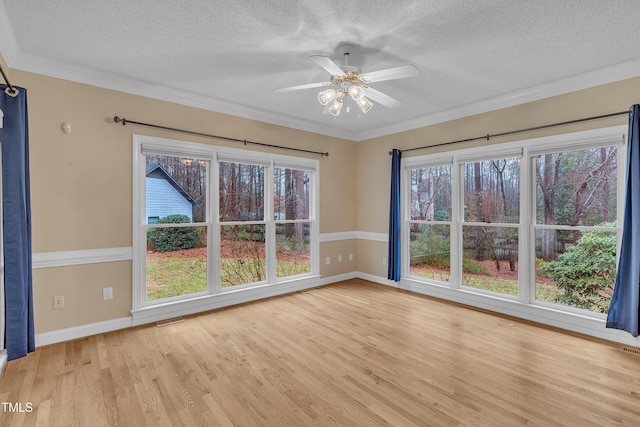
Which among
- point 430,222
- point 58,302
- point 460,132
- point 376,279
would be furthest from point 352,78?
point 376,279

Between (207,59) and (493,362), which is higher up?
(207,59)

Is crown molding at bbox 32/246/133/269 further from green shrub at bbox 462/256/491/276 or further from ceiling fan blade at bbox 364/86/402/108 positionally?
green shrub at bbox 462/256/491/276

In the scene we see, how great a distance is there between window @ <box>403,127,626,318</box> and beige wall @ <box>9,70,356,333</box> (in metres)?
3.74

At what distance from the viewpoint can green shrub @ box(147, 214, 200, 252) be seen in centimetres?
361

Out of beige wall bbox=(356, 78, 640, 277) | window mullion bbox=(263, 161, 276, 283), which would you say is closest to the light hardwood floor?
window mullion bbox=(263, 161, 276, 283)

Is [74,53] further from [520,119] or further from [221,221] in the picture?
[520,119]

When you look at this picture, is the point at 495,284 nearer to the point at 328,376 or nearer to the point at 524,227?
the point at 524,227

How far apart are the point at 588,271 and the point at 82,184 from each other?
17.9ft

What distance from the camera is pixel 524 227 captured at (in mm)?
3721

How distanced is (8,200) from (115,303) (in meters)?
1.42

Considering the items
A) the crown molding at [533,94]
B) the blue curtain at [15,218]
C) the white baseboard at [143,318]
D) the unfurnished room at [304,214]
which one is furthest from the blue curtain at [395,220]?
the blue curtain at [15,218]

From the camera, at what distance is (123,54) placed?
9.00 feet

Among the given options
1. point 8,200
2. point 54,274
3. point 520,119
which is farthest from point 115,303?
point 520,119

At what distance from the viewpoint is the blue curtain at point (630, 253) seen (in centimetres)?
281
